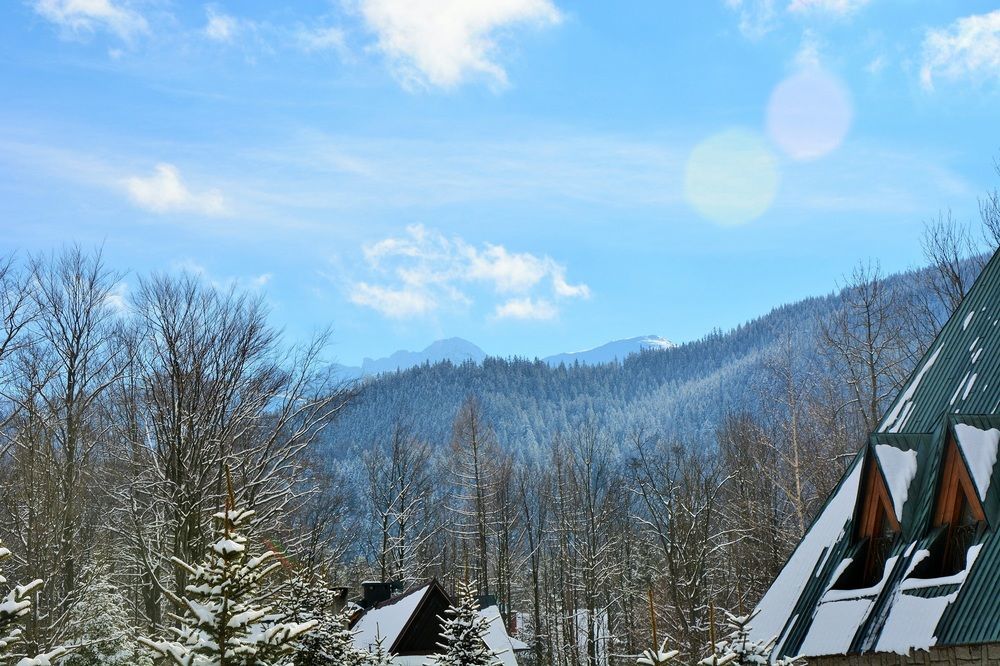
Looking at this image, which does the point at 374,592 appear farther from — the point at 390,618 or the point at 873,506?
the point at 873,506

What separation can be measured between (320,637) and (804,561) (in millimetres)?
9076

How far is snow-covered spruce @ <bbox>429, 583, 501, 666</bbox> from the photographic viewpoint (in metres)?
16.7

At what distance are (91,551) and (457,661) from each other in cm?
2078

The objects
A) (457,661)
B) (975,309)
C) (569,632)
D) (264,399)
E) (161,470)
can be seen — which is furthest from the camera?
(569,632)

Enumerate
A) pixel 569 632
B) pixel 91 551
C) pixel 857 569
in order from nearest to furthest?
pixel 857 569 < pixel 91 551 < pixel 569 632

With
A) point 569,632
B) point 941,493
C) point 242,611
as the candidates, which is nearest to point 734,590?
point 569,632

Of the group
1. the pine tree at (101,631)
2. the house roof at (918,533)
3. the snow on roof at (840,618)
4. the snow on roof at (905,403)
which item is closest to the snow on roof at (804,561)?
the house roof at (918,533)

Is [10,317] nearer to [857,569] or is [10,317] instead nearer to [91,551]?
[91,551]

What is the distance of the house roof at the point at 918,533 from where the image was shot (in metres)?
11.3

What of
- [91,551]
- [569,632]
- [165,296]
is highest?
[165,296]

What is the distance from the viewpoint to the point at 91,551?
31453 millimetres

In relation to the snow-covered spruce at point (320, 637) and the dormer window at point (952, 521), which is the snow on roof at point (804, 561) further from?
the snow-covered spruce at point (320, 637)

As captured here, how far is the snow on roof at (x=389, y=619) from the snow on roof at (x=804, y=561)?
17436 millimetres

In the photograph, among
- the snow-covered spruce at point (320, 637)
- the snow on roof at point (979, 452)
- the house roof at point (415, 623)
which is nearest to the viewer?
the snow on roof at point (979, 452)
